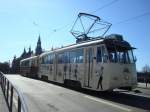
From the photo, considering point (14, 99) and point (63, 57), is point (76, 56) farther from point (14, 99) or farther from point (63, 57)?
point (14, 99)

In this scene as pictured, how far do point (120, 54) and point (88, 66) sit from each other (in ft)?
7.23

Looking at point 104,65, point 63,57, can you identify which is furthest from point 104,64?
point 63,57

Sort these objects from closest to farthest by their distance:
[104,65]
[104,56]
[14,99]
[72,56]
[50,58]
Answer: [14,99] < [104,65] < [104,56] < [72,56] < [50,58]

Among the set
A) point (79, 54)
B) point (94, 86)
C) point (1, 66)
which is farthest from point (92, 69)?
point (1, 66)

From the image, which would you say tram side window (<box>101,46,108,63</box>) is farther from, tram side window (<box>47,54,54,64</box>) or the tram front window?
tram side window (<box>47,54,54,64</box>)

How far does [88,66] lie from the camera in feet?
62.4

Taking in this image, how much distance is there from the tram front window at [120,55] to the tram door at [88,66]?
1.45 m

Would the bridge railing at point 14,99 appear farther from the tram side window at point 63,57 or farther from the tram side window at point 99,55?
the tram side window at point 63,57

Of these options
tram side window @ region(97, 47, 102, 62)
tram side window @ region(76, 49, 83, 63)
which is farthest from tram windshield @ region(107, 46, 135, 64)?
tram side window @ region(76, 49, 83, 63)

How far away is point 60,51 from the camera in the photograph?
83.7 feet

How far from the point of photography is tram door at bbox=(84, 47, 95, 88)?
1858cm

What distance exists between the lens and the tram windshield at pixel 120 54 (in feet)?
57.1

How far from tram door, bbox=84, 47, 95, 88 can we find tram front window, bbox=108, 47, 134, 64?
1451 millimetres

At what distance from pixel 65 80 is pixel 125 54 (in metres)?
6.76
